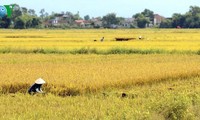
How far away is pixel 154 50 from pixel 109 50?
6.65 ft

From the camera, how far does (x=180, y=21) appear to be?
76812mm

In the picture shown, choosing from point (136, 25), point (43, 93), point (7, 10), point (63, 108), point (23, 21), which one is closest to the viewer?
point (63, 108)

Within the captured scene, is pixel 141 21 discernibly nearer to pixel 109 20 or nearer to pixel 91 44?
pixel 109 20

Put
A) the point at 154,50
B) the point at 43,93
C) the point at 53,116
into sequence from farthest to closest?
the point at 154,50
the point at 43,93
the point at 53,116

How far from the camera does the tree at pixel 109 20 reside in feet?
293

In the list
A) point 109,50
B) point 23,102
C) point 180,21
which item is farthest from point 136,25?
point 23,102

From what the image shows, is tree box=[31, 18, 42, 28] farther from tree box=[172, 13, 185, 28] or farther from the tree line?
tree box=[172, 13, 185, 28]

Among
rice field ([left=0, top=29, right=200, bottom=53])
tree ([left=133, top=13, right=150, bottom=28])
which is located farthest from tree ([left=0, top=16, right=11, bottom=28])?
rice field ([left=0, top=29, right=200, bottom=53])

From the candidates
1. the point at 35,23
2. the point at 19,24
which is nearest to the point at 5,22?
the point at 19,24

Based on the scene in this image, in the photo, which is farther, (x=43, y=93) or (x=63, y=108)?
(x=43, y=93)

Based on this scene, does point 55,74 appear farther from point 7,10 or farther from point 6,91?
point 7,10

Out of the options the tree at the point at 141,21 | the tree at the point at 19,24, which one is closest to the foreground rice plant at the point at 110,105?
the tree at the point at 19,24

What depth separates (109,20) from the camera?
90.6 metres

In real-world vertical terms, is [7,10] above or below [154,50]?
above
